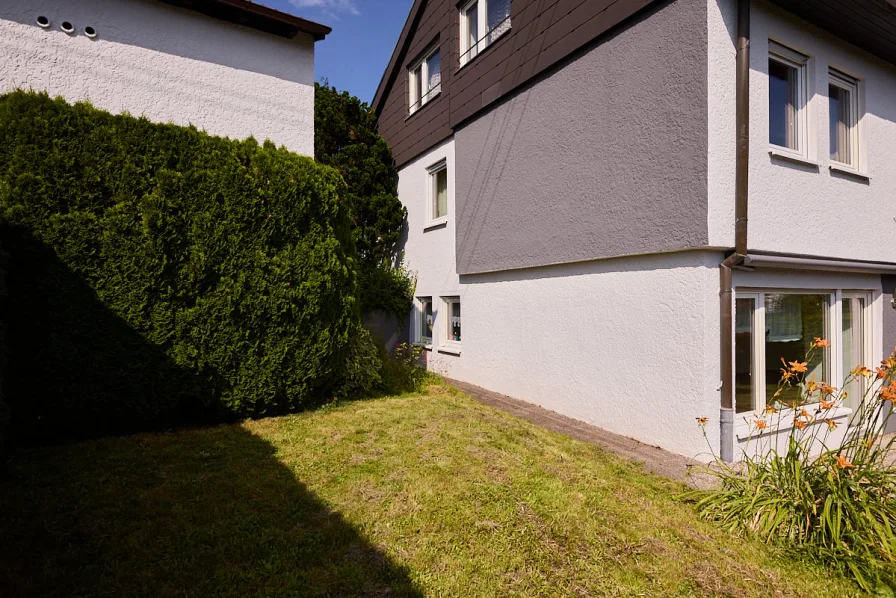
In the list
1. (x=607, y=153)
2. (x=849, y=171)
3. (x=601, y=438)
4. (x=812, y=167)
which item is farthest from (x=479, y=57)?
(x=601, y=438)

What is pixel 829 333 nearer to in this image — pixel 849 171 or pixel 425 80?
pixel 849 171

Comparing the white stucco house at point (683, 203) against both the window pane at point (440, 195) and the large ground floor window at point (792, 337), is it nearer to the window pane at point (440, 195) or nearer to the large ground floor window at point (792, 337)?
the large ground floor window at point (792, 337)

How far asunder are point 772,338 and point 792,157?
2.23 m

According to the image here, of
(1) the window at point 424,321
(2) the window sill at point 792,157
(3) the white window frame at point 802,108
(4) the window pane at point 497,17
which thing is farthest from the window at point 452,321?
(3) the white window frame at point 802,108

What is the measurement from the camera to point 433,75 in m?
11.5

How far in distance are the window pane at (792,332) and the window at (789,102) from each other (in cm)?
194

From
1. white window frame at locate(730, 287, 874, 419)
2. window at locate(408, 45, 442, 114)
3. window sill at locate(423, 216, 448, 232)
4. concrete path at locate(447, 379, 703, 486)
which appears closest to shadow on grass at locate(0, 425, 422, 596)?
concrete path at locate(447, 379, 703, 486)

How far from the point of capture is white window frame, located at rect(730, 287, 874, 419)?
5707mm

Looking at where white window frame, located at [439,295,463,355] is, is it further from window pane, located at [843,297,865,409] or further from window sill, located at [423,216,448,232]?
window pane, located at [843,297,865,409]

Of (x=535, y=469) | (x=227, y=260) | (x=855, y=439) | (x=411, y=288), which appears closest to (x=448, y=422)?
(x=535, y=469)

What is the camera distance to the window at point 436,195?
11.0 meters

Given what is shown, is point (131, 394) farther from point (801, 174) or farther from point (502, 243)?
point (801, 174)

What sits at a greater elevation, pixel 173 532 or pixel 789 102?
pixel 789 102

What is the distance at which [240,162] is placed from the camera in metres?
5.86
